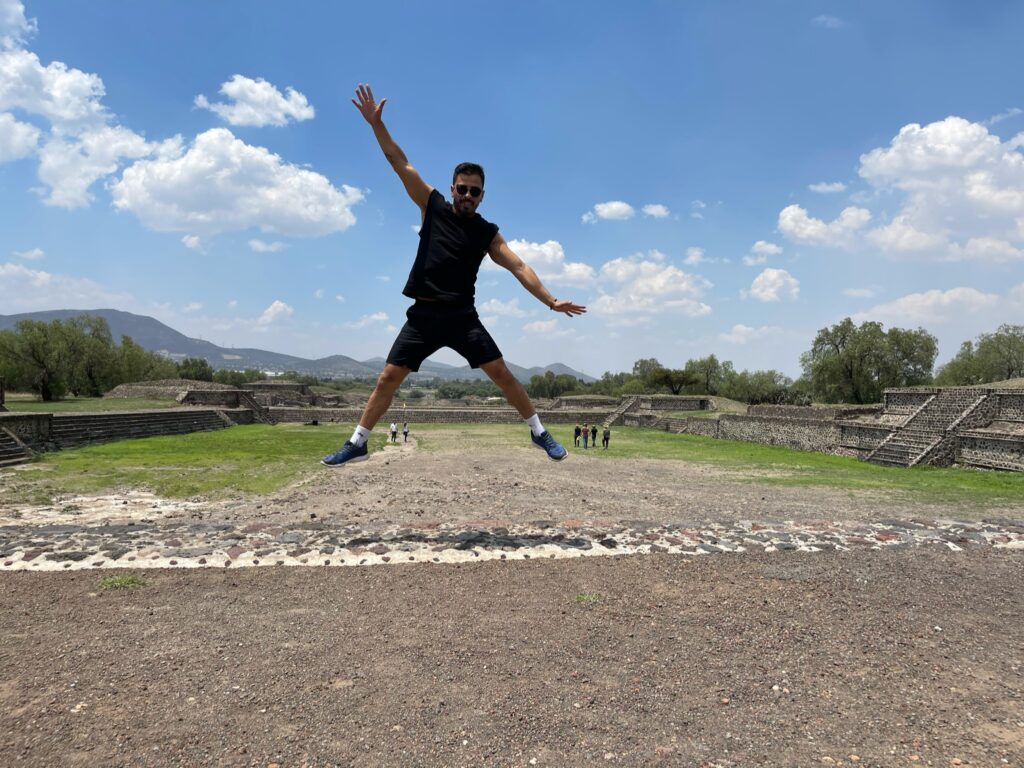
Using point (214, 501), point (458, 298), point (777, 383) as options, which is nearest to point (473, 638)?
point (458, 298)

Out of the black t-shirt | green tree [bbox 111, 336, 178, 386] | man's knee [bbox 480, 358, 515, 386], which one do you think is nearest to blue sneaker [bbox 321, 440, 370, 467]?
man's knee [bbox 480, 358, 515, 386]

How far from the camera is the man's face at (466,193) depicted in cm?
575

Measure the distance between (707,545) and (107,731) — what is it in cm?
608

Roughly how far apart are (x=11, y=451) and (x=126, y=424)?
33.6 feet

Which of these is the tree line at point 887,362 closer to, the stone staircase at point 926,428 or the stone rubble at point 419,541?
the stone staircase at point 926,428

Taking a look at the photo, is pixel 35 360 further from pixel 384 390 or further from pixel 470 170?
pixel 470 170

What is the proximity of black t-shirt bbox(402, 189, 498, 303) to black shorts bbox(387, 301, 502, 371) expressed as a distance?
0.48ft

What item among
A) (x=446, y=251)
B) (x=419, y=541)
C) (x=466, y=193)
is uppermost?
(x=466, y=193)

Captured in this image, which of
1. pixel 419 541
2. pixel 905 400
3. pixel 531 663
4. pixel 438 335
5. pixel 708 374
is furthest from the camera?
pixel 708 374

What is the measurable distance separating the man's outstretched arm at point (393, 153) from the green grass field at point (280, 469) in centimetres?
986

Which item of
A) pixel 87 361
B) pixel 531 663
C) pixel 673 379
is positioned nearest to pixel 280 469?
pixel 531 663

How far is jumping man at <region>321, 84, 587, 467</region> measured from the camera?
5773mm

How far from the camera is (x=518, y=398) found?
6.39m

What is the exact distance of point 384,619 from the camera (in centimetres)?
468
